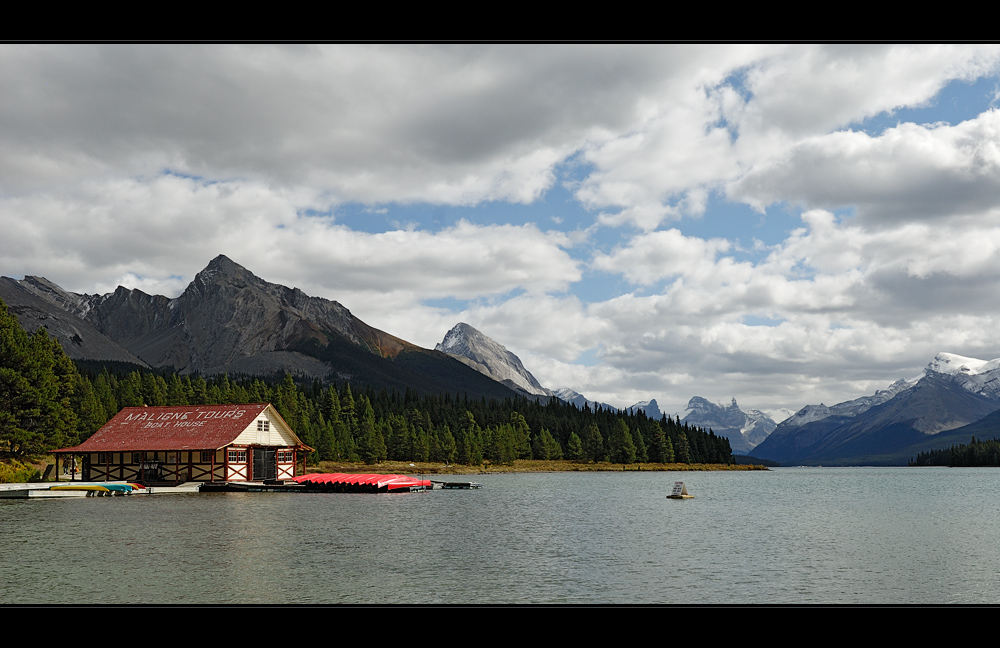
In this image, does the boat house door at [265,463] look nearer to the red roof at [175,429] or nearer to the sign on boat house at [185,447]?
the sign on boat house at [185,447]

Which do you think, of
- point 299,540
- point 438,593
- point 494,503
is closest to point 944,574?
point 438,593

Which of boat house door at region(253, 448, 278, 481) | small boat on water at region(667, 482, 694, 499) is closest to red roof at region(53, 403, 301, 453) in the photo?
boat house door at region(253, 448, 278, 481)

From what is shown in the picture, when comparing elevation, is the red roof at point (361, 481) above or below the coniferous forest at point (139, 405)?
below

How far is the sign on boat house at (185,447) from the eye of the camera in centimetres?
9569

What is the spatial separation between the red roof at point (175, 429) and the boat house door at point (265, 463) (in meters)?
5.47

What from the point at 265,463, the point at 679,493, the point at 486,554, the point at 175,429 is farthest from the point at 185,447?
the point at 486,554

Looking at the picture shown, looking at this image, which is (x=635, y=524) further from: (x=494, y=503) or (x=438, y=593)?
(x=438, y=593)

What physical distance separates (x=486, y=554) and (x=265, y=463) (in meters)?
70.4

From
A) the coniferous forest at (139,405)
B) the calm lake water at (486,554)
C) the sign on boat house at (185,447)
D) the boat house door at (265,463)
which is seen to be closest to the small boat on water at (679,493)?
the calm lake water at (486,554)

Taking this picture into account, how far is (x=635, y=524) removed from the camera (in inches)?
2219

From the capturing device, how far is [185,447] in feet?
308

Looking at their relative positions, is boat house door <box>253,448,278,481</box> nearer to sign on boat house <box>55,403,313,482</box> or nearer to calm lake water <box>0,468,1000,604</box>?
sign on boat house <box>55,403,313,482</box>

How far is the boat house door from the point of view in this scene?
100 meters
